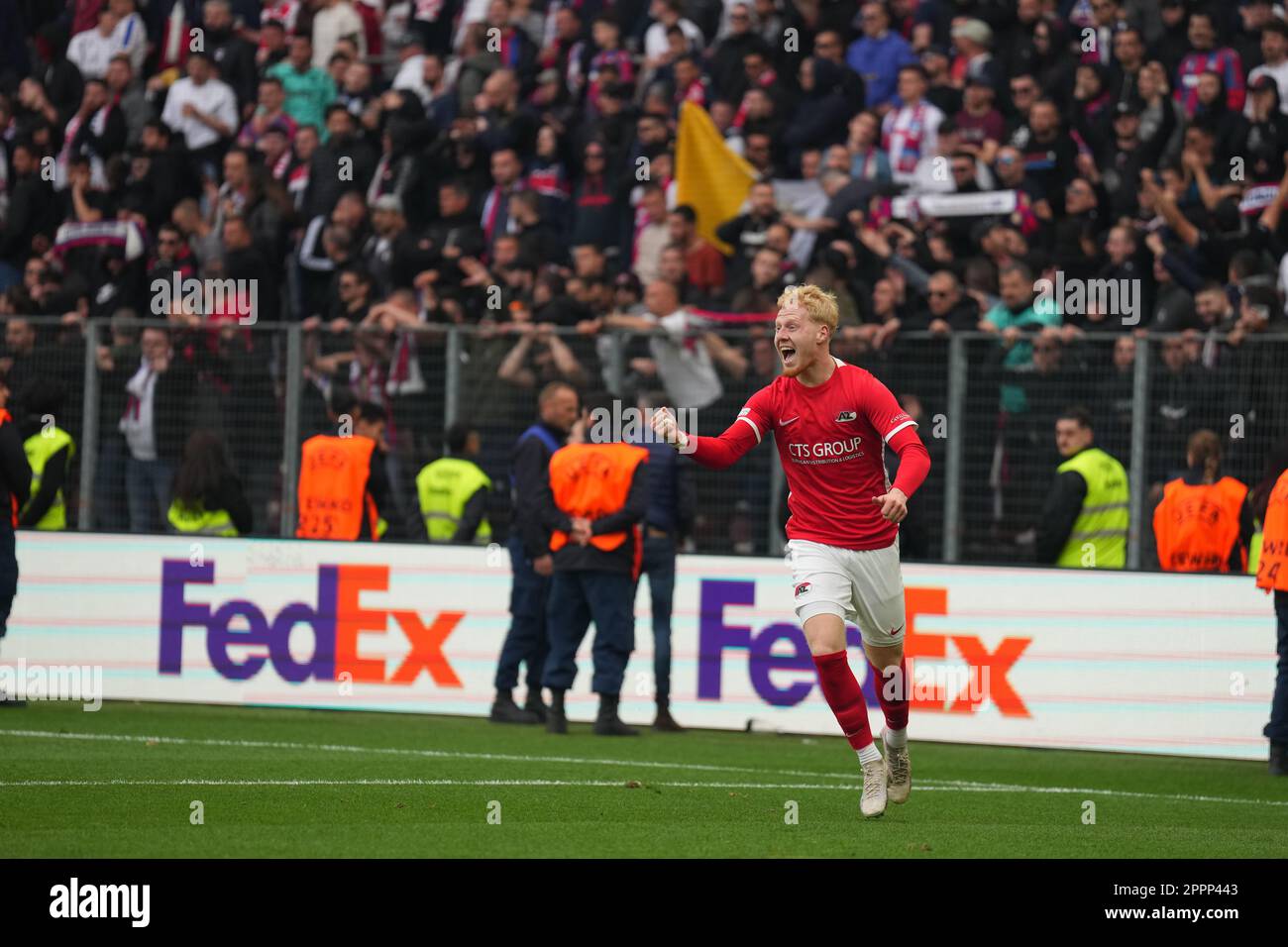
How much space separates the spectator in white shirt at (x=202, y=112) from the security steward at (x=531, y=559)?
8890 millimetres

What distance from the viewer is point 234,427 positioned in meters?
17.8

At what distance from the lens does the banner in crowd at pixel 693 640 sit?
14.1m

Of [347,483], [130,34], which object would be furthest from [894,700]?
[130,34]

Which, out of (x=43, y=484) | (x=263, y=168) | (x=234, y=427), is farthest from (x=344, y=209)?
(x=43, y=484)

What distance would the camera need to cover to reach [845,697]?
33.0 feet

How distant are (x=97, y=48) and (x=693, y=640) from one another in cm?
1297

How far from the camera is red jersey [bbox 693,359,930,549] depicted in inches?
400

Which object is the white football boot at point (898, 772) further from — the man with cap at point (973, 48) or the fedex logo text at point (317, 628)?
the man with cap at point (973, 48)

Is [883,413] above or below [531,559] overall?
above

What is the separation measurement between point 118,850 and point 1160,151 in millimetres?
12750

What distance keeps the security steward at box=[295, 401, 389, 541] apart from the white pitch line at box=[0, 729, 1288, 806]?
11.0ft

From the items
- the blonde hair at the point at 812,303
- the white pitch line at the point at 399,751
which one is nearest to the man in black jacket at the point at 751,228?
the white pitch line at the point at 399,751

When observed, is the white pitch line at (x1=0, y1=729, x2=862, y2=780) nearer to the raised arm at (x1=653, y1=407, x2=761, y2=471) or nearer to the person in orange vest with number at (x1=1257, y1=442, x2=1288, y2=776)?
the person in orange vest with number at (x1=1257, y1=442, x2=1288, y2=776)

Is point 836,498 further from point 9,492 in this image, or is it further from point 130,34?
point 130,34
